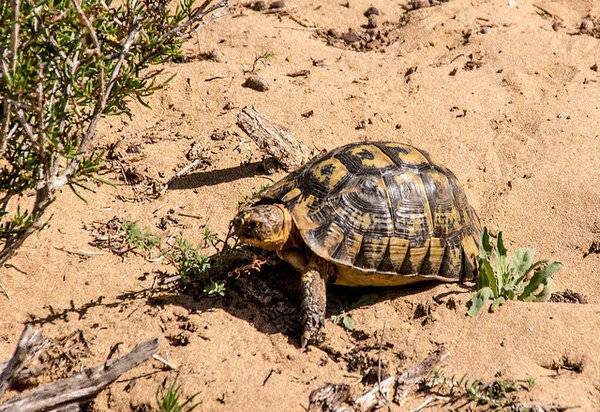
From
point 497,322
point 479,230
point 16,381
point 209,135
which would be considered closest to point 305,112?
point 209,135

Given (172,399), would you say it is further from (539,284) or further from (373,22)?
(373,22)

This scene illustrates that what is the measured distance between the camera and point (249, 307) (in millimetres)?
5281

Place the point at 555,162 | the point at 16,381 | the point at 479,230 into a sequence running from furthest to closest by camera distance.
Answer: the point at 555,162 → the point at 479,230 → the point at 16,381

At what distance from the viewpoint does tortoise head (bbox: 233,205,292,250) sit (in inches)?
196

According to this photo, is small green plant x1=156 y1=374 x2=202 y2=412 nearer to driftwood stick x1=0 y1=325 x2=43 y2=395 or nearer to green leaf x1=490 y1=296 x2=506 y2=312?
driftwood stick x1=0 y1=325 x2=43 y2=395

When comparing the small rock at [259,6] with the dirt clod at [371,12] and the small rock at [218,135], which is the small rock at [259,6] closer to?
the dirt clod at [371,12]

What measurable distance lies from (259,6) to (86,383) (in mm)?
6173

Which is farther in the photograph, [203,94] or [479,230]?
[203,94]

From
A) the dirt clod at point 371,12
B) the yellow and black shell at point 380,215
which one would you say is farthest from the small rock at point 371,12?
the yellow and black shell at point 380,215

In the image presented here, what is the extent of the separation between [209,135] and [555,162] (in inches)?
136

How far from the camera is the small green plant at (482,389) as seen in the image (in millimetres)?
4492

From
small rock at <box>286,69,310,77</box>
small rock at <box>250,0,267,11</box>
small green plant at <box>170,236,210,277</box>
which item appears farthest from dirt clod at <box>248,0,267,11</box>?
small green plant at <box>170,236,210,277</box>

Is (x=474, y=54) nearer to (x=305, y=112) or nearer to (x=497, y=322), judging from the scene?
(x=305, y=112)

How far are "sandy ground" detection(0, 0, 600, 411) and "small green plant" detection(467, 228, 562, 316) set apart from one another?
13cm
